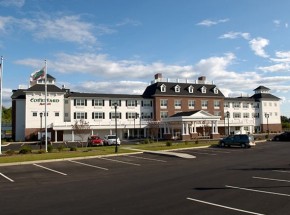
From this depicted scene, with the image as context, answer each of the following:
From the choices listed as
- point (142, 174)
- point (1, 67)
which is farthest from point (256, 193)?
point (1, 67)

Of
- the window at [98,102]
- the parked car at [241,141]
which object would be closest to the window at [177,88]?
the window at [98,102]

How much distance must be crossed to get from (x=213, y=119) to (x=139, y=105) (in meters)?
17.6

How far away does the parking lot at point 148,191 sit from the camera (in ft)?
34.0

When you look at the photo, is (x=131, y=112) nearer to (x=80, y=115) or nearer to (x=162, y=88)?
(x=162, y=88)

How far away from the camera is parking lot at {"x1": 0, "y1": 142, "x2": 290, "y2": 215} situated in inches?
408

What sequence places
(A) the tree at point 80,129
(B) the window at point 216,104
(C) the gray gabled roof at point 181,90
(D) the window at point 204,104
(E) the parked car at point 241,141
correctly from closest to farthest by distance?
1. (E) the parked car at point 241,141
2. (A) the tree at point 80,129
3. (C) the gray gabled roof at point 181,90
4. (D) the window at point 204,104
5. (B) the window at point 216,104

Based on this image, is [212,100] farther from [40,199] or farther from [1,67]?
[40,199]

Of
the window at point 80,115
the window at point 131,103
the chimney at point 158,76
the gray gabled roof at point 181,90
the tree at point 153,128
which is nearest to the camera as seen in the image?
the tree at point 153,128

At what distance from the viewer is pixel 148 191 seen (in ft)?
43.5

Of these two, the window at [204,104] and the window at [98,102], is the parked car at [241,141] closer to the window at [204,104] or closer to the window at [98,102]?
the window at [98,102]

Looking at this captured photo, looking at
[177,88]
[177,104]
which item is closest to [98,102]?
[177,104]

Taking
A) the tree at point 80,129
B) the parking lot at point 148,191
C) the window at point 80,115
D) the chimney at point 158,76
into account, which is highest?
the chimney at point 158,76

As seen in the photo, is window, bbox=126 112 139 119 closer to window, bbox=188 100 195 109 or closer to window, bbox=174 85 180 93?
window, bbox=174 85 180 93

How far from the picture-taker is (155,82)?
79875 mm
